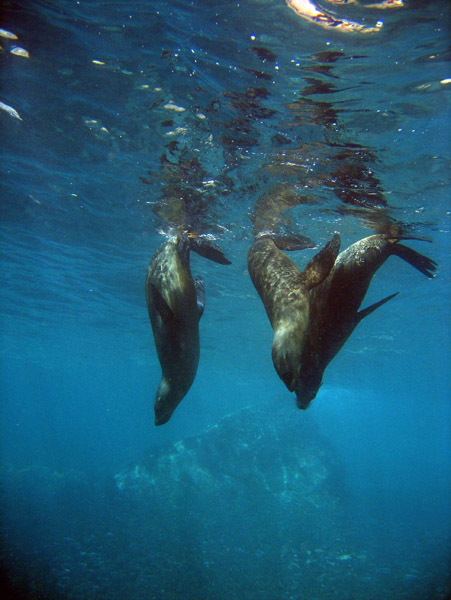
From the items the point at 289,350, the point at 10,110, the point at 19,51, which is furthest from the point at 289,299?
the point at 10,110

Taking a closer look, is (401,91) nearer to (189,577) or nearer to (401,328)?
(189,577)

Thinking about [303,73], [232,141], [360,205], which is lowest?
[360,205]

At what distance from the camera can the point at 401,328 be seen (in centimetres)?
2408

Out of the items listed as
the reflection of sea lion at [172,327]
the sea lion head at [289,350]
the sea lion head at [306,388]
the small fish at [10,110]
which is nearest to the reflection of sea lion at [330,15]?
the reflection of sea lion at [172,327]

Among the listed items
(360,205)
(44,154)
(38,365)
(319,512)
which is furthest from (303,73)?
(38,365)

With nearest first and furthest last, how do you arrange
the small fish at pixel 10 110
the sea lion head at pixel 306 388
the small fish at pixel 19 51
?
1. the sea lion head at pixel 306 388
2. the small fish at pixel 19 51
3. the small fish at pixel 10 110

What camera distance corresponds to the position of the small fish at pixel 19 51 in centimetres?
648

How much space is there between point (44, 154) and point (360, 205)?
9.75 meters

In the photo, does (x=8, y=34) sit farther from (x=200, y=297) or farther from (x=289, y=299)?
(x=289, y=299)

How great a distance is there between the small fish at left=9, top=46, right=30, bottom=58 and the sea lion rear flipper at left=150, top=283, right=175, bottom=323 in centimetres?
642

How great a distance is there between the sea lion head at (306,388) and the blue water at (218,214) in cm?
549

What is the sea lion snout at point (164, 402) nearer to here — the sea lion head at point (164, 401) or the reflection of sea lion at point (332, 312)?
the sea lion head at point (164, 401)

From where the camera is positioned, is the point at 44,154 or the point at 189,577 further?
the point at 189,577

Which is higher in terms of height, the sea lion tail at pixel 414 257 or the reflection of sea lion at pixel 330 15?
the reflection of sea lion at pixel 330 15
